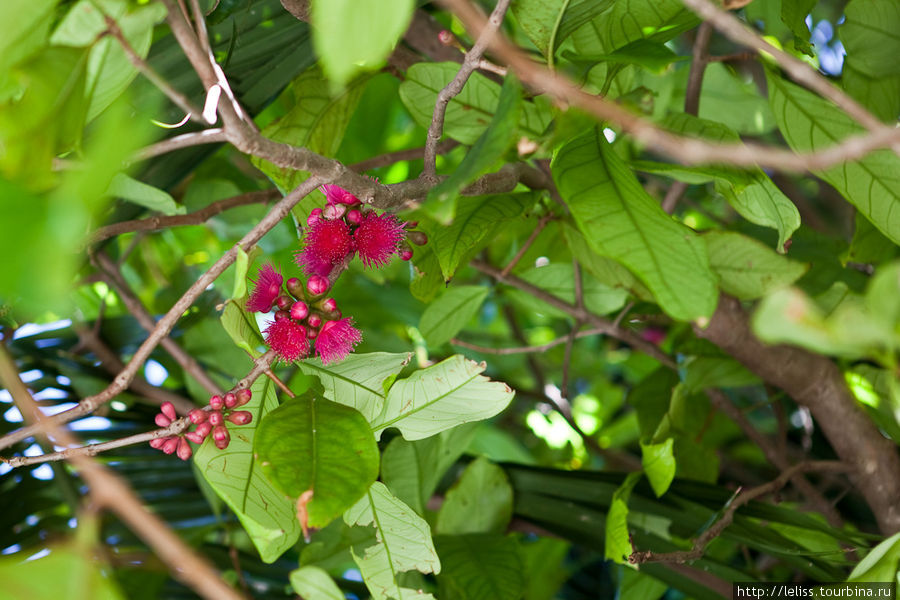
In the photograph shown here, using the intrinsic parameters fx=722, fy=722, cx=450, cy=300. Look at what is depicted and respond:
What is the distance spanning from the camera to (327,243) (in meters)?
0.49

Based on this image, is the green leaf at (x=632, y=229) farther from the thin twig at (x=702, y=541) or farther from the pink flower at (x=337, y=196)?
the thin twig at (x=702, y=541)

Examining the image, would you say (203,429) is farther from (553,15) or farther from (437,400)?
(553,15)

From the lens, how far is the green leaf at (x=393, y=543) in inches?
18.5

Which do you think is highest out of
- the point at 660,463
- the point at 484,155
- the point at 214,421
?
the point at 484,155

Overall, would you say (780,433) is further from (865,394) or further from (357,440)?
(357,440)

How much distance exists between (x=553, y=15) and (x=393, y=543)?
35 cm

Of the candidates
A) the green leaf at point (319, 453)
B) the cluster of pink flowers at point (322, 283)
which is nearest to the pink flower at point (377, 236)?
the cluster of pink flowers at point (322, 283)

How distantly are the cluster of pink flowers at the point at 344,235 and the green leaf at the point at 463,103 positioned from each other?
14 cm

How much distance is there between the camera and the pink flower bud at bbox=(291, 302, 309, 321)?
1.53 feet

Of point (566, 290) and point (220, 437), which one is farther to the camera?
point (566, 290)

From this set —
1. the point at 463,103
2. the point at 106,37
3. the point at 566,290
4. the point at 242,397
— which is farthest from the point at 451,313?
the point at 106,37

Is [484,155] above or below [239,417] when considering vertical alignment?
above

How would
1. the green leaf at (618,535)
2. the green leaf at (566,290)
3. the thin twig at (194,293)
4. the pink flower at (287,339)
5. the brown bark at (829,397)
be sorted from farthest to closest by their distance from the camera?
the green leaf at (566,290)
the brown bark at (829,397)
the green leaf at (618,535)
the pink flower at (287,339)
the thin twig at (194,293)

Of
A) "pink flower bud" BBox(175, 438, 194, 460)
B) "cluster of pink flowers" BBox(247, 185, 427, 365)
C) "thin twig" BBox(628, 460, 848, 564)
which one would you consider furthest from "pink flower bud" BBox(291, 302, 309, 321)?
"thin twig" BBox(628, 460, 848, 564)
